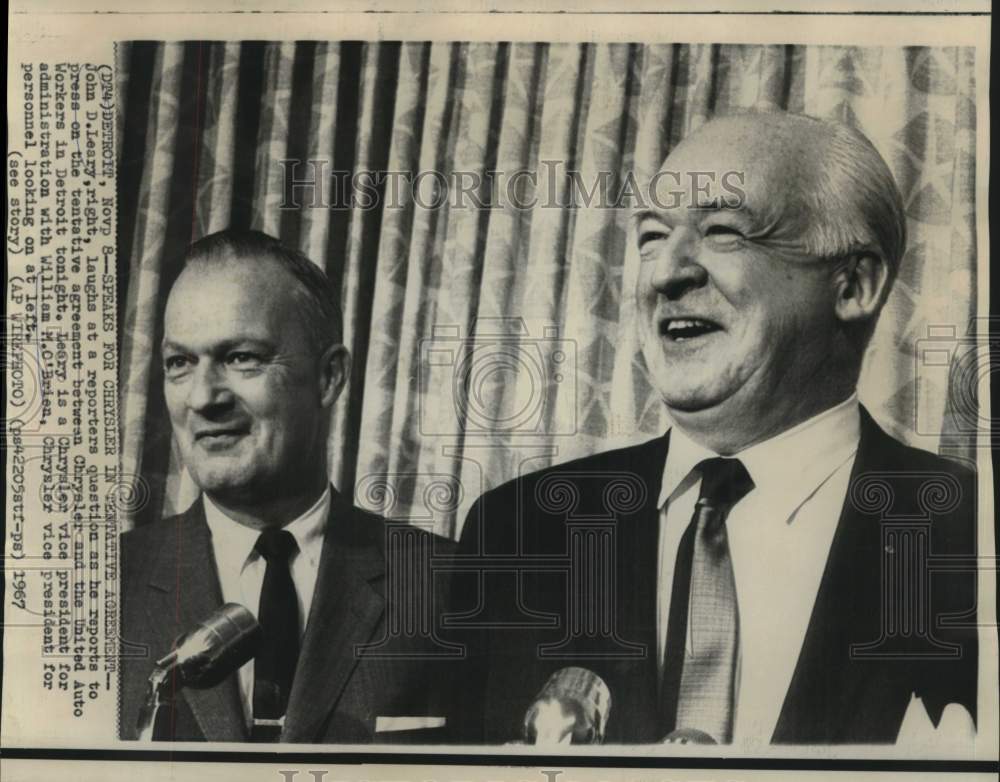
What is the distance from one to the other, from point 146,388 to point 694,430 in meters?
1.17

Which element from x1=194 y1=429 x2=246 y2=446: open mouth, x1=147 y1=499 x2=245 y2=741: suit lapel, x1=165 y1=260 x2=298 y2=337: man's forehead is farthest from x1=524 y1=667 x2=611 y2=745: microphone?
x1=165 y1=260 x2=298 y2=337: man's forehead

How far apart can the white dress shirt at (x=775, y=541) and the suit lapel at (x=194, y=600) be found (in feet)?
3.04

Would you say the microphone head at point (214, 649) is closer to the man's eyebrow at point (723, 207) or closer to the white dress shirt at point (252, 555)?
the white dress shirt at point (252, 555)

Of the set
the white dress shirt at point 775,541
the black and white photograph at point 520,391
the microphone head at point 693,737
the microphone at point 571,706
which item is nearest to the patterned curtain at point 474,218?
the black and white photograph at point 520,391

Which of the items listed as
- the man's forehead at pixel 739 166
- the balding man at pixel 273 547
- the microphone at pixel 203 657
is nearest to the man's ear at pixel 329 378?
the balding man at pixel 273 547

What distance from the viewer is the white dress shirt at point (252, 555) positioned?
7.97 feet

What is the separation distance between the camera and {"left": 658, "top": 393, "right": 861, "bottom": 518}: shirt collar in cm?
239

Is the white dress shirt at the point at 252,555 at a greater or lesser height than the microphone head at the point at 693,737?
greater

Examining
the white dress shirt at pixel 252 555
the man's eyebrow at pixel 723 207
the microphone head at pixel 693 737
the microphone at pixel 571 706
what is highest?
the man's eyebrow at pixel 723 207

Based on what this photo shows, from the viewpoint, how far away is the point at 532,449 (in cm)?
241

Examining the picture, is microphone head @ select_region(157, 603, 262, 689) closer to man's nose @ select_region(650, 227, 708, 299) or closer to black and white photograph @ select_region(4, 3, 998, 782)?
black and white photograph @ select_region(4, 3, 998, 782)

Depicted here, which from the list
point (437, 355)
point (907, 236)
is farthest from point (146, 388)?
point (907, 236)

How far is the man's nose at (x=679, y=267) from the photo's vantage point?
2375mm

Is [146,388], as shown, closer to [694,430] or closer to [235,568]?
[235,568]
